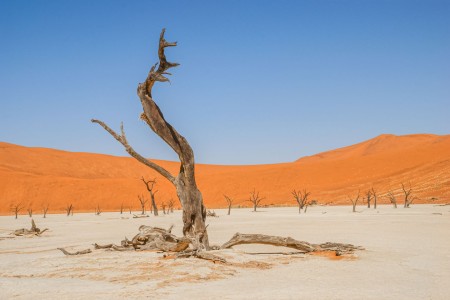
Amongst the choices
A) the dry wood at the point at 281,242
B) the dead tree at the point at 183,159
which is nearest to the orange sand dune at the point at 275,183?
the dry wood at the point at 281,242

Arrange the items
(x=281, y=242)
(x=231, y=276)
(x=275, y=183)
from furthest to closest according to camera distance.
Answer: (x=275, y=183)
(x=281, y=242)
(x=231, y=276)

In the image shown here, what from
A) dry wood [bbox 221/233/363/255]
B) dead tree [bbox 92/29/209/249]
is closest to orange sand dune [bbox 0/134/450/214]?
dry wood [bbox 221/233/363/255]

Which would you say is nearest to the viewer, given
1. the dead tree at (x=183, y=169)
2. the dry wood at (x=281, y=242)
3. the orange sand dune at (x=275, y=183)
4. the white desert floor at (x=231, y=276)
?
the white desert floor at (x=231, y=276)

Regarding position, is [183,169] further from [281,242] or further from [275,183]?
[275,183]

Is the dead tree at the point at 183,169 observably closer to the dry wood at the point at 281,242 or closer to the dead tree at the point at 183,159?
the dead tree at the point at 183,159

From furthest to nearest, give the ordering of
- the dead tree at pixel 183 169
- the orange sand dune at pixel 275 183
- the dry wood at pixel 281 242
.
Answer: the orange sand dune at pixel 275 183 → the dead tree at pixel 183 169 → the dry wood at pixel 281 242

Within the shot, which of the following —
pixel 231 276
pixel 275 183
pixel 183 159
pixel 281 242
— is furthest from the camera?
pixel 275 183

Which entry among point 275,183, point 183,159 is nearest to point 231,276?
point 183,159

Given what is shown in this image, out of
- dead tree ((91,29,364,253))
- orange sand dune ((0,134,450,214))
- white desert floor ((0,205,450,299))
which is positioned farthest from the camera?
orange sand dune ((0,134,450,214))

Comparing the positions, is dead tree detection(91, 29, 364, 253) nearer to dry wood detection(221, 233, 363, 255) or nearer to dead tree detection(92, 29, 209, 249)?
dead tree detection(92, 29, 209, 249)

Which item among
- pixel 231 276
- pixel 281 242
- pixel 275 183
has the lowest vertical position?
pixel 231 276

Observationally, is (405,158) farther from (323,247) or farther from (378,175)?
(323,247)

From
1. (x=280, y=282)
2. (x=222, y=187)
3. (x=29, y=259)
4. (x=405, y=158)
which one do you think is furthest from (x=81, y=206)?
(x=280, y=282)

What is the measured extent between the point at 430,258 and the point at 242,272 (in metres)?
4.51
